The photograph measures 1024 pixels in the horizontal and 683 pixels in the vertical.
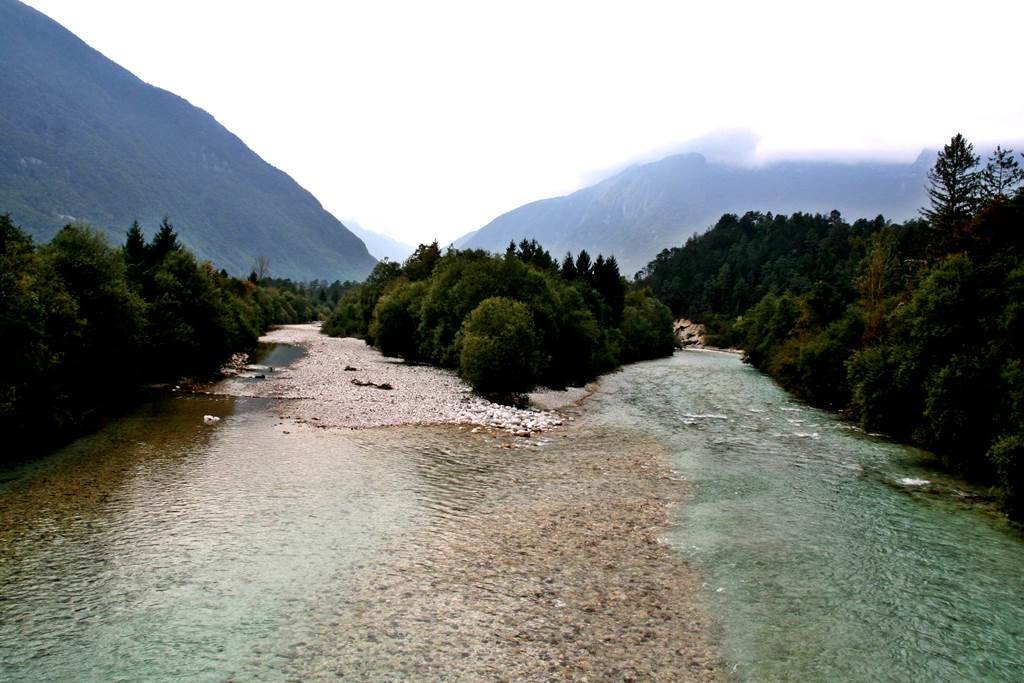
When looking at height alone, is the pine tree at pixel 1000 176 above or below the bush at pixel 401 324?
above

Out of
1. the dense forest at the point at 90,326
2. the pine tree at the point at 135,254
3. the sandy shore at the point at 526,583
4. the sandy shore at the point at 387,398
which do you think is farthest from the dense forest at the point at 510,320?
the pine tree at the point at 135,254

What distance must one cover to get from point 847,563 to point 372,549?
14312 millimetres

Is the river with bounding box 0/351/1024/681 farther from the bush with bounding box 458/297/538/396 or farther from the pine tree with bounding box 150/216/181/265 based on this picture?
the pine tree with bounding box 150/216/181/265

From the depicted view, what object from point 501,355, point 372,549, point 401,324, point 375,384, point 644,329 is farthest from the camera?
point 644,329

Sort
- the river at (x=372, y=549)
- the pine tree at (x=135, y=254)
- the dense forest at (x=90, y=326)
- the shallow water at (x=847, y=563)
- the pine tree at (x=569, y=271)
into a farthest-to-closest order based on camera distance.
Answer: the pine tree at (x=569, y=271) < the pine tree at (x=135, y=254) < the dense forest at (x=90, y=326) < the shallow water at (x=847, y=563) < the river at (x=372, y=549)

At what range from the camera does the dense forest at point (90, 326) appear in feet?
81.6

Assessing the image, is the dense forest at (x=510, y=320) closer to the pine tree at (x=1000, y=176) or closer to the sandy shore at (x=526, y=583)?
the sandy shore at (x=526, y=583)

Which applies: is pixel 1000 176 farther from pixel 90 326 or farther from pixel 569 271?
pixel 90 326

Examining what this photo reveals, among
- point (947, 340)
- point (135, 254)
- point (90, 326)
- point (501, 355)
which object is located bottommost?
point (501, 355)

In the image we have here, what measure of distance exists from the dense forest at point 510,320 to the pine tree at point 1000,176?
40.9 metres

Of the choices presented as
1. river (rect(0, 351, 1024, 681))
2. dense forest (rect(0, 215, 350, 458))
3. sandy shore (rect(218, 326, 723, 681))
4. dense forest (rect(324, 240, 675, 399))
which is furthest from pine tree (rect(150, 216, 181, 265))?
sandy shore (rect(218, 326, 723, 681))

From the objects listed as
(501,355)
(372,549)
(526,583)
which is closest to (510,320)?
(501,355)

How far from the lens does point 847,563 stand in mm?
16688

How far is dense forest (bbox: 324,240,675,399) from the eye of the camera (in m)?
43.8
